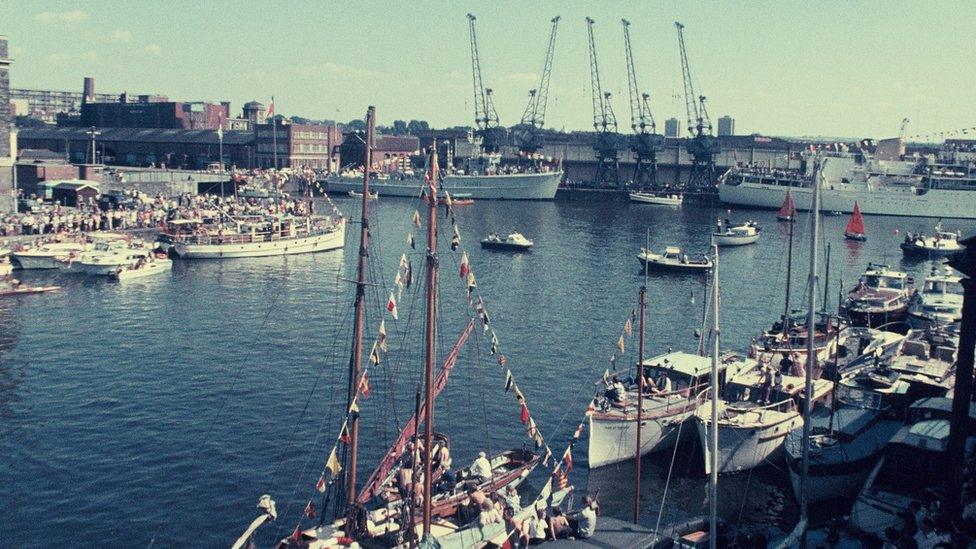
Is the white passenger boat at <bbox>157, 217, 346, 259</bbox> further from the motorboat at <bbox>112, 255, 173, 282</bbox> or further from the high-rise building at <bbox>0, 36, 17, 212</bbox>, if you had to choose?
the high-rise building at <bbox>0, 36, 17, 212</bbox>

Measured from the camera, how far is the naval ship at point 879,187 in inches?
4338

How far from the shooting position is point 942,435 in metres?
21.7

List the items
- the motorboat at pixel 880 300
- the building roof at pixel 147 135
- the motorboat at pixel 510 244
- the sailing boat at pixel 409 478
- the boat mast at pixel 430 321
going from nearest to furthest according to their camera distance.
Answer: the boat mast at pixel 430 321, the sailing boat at pixel 409 478, the motorboat at pixel 880 300, the motorboat at pixel 510 244, the building roof at pixel 147 135

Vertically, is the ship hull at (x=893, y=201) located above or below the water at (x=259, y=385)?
above

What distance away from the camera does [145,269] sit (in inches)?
2192

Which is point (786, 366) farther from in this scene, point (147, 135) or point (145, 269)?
point (147, 135)

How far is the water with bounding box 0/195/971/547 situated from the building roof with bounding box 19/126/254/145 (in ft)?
234

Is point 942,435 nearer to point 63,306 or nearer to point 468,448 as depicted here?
point 468,448

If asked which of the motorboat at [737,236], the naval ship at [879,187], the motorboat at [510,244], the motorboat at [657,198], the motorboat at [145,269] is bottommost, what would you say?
the motorboat at [145,269]

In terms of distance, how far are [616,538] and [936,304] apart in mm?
31939

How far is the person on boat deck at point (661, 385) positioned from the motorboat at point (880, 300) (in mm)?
18920

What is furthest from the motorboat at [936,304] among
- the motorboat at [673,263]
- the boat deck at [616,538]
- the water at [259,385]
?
the boat deck at [616,538]

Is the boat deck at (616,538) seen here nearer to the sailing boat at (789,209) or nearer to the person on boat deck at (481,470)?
A: the person on boat deck at (481,470)

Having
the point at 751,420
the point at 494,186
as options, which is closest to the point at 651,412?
the point at 751,420
